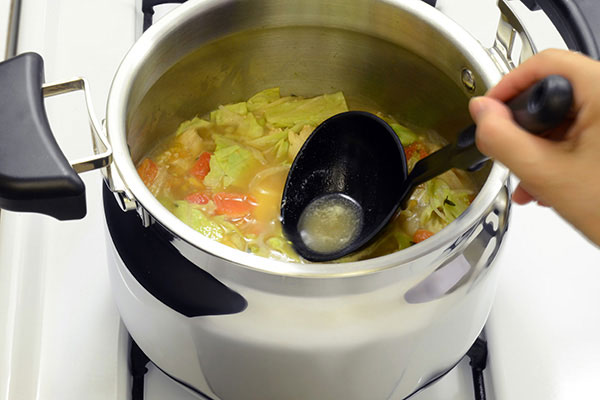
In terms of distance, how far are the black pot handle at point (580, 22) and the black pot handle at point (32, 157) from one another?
0.49 metres

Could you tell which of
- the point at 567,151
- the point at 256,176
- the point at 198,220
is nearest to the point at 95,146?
the point at 198,220

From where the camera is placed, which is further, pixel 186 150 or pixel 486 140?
pixel 186 150

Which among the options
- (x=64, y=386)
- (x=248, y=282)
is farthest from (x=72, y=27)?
(x=248, y=282)

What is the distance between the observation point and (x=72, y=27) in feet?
3.80

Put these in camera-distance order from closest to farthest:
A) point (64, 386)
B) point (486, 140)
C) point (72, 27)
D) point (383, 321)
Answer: point (486, 140)
point (383, 321)
point (64, 386)
point (72, 27)

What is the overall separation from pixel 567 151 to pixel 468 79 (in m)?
0.31

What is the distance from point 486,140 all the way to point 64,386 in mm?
562

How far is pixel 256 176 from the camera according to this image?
3.37 ft

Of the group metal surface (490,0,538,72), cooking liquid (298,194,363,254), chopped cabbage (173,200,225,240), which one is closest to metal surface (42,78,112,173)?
chopped cabbage (173,200,225,240)

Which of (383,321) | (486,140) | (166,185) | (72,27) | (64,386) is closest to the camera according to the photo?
(486,140)

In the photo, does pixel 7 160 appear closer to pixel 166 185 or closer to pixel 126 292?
pixel 126 292

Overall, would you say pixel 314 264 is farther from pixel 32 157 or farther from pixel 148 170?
pixel 148 170

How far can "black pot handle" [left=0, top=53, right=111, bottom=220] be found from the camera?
631 mm

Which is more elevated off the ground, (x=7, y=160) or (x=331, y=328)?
(x=7, y=160)
